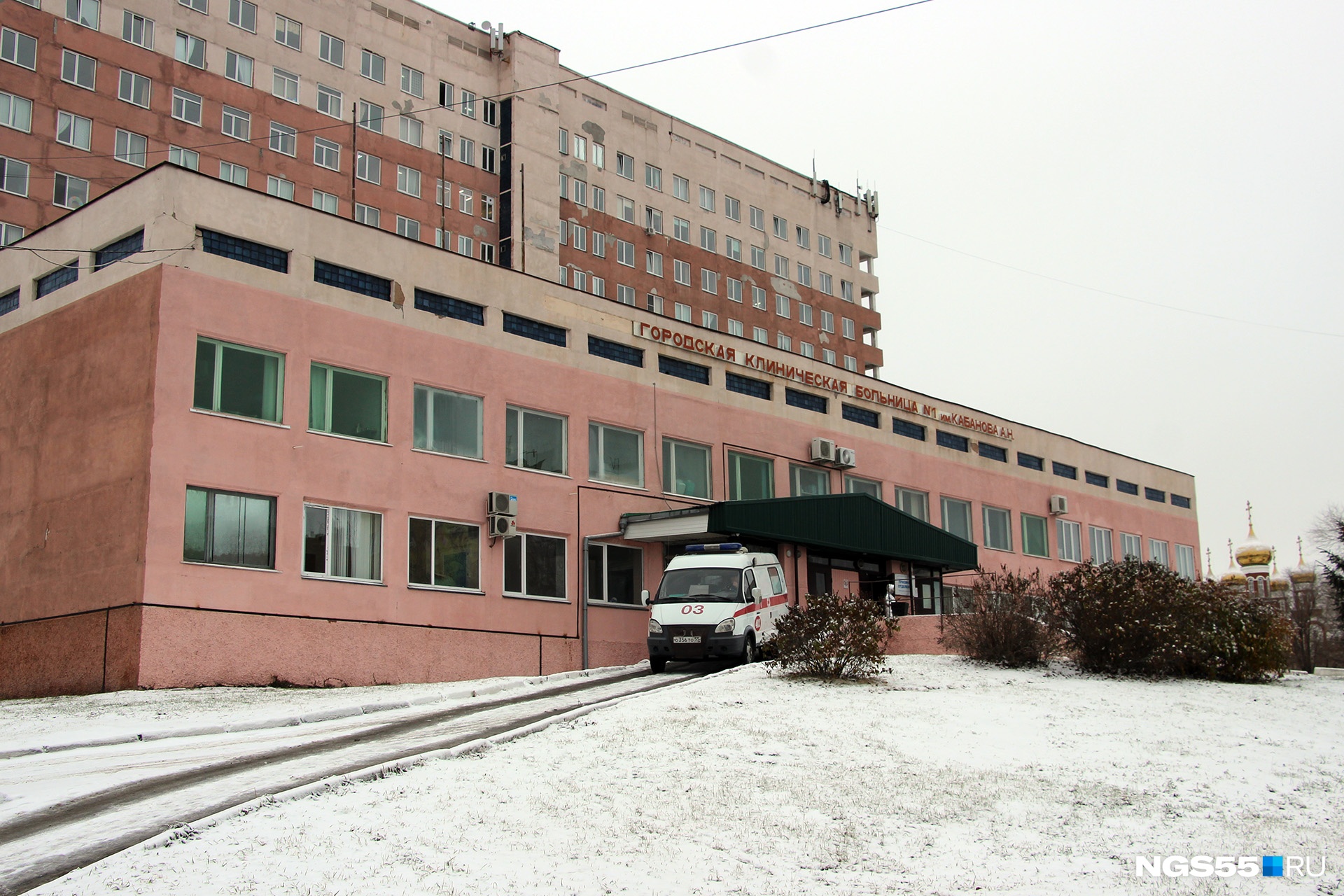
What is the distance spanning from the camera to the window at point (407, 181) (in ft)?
149

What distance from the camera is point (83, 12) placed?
37.4m

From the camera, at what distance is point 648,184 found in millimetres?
54406

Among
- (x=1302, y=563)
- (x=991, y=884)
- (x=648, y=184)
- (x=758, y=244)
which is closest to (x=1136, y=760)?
(x=991, y=884)

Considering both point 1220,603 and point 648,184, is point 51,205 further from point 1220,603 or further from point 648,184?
point 1220,603

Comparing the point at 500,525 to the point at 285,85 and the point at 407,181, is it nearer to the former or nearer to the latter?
the point at 285,85

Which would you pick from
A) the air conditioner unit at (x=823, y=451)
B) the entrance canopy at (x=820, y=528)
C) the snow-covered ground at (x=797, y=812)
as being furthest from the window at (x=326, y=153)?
the snow-covered ground at (x=797, y=812)

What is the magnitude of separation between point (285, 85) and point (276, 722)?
105ft

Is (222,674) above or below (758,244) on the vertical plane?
below

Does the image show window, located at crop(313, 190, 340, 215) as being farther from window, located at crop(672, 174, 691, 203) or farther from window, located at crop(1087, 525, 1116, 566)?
window, located at crop(1087, 525, 1116, 566)

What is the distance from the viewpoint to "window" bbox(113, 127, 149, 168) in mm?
37750

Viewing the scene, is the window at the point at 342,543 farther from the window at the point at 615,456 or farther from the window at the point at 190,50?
the window at the point at 190,50

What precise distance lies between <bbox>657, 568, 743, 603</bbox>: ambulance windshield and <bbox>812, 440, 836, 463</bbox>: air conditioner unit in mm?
12084

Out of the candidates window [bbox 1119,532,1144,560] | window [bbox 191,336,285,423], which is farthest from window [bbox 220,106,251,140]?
window [bbox 1119,532,1144,560]

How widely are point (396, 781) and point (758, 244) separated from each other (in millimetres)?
50811
